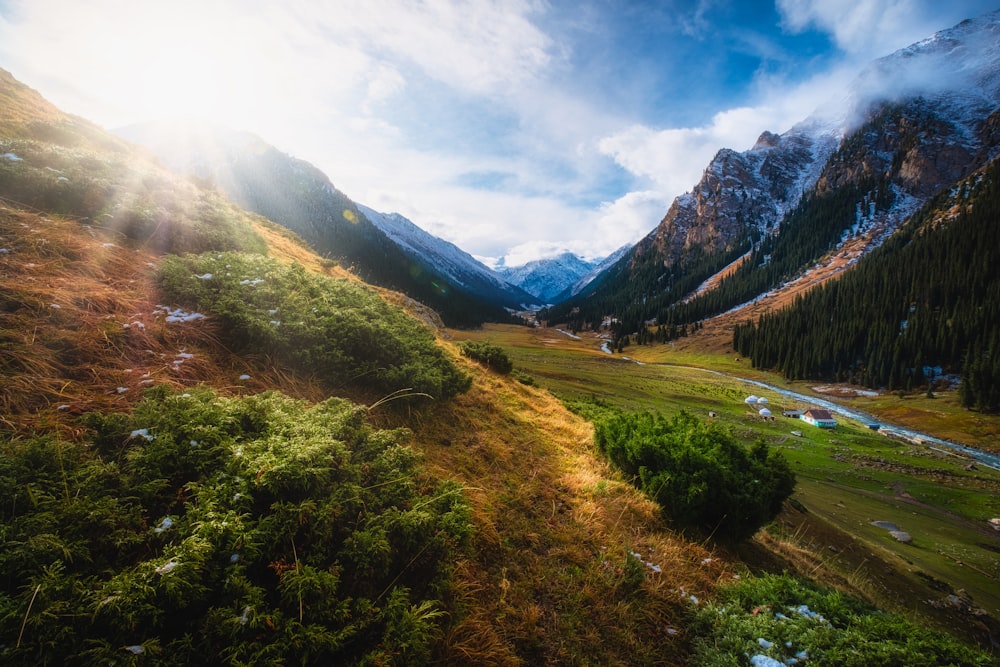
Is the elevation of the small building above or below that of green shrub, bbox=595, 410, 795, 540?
below

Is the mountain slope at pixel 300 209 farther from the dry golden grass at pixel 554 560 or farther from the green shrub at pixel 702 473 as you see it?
the dry golden grass at pixel 554 560

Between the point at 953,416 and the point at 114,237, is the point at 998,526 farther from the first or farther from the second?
the point at 114,237

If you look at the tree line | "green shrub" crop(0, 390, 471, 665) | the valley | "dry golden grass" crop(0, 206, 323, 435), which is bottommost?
the valley

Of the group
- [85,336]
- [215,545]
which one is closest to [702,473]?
[215,545]

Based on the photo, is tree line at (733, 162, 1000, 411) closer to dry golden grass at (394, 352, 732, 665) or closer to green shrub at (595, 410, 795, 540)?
green shrub at (595, 410, 795, 540)

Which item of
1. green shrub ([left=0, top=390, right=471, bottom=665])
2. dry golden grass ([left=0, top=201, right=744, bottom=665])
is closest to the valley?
dry golden grass ([left=0, top=201, right=744, bottom=665])

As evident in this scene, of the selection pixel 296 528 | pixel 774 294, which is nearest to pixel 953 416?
pixel 296 528

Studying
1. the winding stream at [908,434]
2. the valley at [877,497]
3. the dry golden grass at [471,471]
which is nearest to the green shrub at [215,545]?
the dry golden grass at [471,471]
